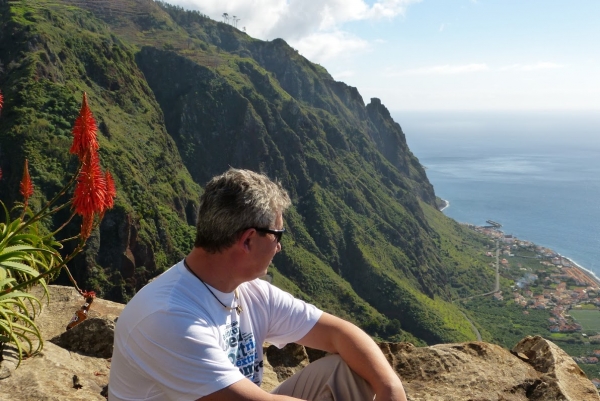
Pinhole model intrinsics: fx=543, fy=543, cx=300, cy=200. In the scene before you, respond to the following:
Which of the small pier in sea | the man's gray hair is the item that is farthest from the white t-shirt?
the small pier in sea

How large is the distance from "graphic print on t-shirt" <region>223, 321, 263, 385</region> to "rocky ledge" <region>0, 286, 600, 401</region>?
1684 mm

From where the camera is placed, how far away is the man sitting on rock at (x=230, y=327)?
234 cm

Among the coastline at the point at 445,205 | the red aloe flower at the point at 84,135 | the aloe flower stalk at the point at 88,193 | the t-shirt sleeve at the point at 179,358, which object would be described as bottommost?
the coastline at the point at 445,205

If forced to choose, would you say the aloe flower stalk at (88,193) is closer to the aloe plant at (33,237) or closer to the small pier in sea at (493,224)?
the aloe plant at (33,237)

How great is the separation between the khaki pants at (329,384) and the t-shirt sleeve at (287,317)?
24cm

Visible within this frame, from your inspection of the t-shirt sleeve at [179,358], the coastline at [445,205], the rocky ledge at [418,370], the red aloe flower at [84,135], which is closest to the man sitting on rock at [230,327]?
the t-shirt sleeve at [179,358]

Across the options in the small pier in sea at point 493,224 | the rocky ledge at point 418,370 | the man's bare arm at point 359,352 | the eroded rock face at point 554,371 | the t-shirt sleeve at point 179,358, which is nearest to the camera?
the t-shirt sleeve at point 179,358

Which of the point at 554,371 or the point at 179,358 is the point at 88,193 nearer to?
the point at 179,358

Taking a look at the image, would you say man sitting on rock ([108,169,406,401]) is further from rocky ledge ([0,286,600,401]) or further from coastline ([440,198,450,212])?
coastline ([440,198,450,212])

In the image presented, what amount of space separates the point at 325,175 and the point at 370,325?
39.9 meters

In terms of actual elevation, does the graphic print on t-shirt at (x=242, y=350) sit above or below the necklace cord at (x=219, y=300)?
below

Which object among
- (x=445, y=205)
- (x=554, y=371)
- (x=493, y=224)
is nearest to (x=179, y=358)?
(x=554, y=371)

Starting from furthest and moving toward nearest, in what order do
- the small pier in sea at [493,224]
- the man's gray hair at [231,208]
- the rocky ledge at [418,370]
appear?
1. the small pier in sea at [493,224]
2. the rocky ledge at [418,370]
3. the man's gray hair at [231,208]

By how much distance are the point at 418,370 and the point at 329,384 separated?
2.00 meters
